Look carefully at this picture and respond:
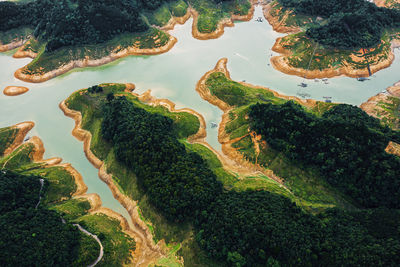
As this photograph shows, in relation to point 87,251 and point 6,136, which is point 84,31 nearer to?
point 6,136

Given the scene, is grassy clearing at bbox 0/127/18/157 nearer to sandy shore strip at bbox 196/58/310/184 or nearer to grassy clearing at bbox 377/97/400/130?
sandy shore strip at bbox 196/58/310/184

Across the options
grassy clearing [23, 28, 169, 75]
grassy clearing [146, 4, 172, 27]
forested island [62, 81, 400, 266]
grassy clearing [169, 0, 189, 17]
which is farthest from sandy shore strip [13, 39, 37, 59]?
grassy clearing [169, 0, 189, 17]

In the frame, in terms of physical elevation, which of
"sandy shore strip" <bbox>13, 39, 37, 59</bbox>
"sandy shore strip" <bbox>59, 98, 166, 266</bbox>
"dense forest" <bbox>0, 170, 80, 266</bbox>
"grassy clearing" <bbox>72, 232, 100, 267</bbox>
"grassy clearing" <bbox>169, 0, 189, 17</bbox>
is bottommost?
"sandy shore strip" <bbox>59, 98, 166, 266</bbox>

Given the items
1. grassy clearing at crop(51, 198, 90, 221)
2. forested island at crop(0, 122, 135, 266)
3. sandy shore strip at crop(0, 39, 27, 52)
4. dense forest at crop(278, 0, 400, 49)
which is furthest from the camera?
sandy shore strip at crop(0, 39, 27, 52)

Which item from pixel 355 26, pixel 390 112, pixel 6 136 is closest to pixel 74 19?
pixel 6 136

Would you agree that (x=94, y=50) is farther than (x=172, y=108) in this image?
Yes
